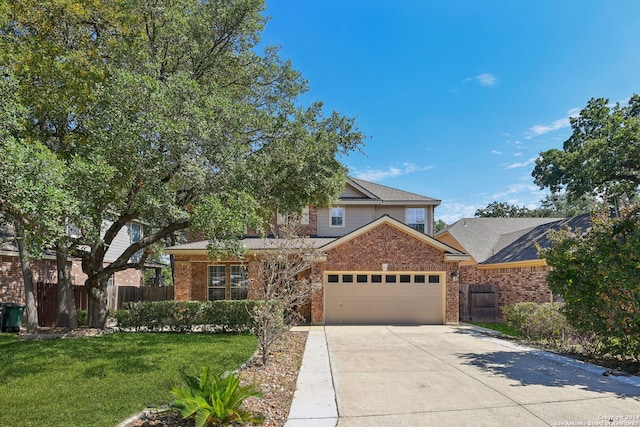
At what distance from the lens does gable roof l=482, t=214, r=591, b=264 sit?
17752mm

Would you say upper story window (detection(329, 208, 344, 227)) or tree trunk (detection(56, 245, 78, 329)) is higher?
upper story window (detection(329, 208, 344, 227))

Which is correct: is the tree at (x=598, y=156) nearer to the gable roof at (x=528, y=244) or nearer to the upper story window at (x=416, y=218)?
the gable roof at (x=528, y=244)

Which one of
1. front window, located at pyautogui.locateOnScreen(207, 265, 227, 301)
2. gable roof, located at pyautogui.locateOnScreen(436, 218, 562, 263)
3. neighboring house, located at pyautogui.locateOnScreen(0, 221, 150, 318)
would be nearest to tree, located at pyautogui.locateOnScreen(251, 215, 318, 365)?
A: neighboring house, located at pyautogui.locateOnScreen(0, 221, 150, 318)

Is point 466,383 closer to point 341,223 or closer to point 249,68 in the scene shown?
point 249,68

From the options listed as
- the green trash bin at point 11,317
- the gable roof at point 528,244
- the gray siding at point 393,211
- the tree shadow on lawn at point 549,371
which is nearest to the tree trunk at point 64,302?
the green trash bin at point 11,317

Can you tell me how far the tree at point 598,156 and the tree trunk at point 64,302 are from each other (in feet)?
71.9

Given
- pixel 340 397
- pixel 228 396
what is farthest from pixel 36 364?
pixel 340 397

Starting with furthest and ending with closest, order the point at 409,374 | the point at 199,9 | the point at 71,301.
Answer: the point at 71,301 < the point at 199,9 < the point at 409,374

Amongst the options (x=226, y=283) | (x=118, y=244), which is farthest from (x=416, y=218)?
(x=118, y=244)

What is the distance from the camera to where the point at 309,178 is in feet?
42.9

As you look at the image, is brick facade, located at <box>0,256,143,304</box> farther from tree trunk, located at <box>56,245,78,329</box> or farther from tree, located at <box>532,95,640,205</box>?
tree, located at <box>532,95,640,205</box>

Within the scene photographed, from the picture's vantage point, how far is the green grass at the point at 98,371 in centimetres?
534

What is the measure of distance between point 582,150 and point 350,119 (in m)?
13.1

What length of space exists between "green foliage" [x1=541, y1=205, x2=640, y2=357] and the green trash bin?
16.9 m
